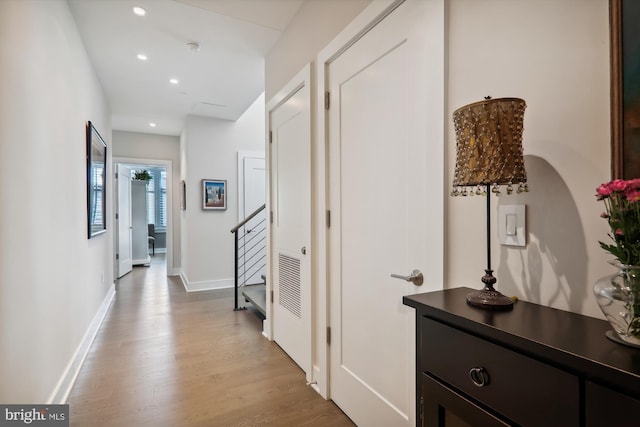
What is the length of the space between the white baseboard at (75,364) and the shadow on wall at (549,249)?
8.39ft

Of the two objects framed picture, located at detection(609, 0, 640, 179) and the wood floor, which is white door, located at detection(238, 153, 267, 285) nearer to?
the wood floor

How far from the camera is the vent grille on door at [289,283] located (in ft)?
8.36

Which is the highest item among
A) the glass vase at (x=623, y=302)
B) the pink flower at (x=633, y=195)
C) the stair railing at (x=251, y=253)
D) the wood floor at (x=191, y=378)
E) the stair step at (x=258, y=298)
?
the pink flower at (x=633, y=195)

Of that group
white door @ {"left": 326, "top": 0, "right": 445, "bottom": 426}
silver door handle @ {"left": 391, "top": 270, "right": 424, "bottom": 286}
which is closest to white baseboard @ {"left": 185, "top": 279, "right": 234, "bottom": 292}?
white door @ {"left": 326, "top": 0, "right": 445, "bottom": 426}

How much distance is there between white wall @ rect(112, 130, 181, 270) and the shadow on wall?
637 cm

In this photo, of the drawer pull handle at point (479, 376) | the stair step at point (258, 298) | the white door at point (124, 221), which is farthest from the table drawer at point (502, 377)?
the white door at point (124, 221)

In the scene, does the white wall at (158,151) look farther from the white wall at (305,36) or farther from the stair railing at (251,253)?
the white wall at (305,36)

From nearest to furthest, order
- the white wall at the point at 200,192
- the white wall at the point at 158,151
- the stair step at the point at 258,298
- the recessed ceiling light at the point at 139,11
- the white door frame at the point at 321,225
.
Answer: the white door frame at the point at 321,225
the recessed ceiling light at the point at 139,11
the stair step at the point at 258,298
the white wall at the point at 200,192
the white wall at the point at 158,151

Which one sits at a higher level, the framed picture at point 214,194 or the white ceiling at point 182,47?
the white ceiling at point 182,47

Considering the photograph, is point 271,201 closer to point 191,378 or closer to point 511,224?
point 191,378

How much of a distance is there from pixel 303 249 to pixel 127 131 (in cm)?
542

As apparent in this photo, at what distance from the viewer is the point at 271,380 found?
92.4 inches

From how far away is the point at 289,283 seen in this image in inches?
106

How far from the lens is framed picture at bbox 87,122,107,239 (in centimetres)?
310
